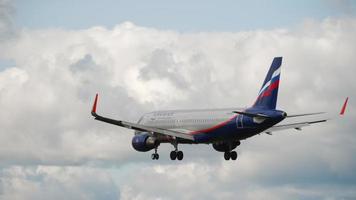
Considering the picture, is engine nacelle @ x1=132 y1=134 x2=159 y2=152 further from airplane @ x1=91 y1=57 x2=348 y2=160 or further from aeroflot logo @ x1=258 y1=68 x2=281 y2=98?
aeroflot logo @ x1=258 y1=68 x2=281 y2=98

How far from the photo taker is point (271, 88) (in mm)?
108375

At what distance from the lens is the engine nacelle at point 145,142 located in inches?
4628

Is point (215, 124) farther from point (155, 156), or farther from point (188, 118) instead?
point (155, 156)

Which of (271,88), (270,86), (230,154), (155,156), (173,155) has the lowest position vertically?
(155,156)

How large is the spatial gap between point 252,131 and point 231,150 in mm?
9138

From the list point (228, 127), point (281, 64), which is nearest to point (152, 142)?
point (228, 127)

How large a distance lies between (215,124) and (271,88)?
25.5 ft

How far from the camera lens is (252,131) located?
108875 mm

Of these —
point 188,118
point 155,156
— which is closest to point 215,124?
point 188,118

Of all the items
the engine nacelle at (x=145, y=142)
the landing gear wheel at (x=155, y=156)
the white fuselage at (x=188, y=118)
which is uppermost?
the white fuselage at (x=188, y=118)

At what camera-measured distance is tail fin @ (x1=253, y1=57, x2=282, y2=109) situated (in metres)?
108

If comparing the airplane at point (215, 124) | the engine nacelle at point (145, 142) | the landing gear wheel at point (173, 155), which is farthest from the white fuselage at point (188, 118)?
the engine nacelle at point (145, 142)

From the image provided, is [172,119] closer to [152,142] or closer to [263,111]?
[152,142]

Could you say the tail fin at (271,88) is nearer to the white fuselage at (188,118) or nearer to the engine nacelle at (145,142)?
the white fuselage at (188,118)
